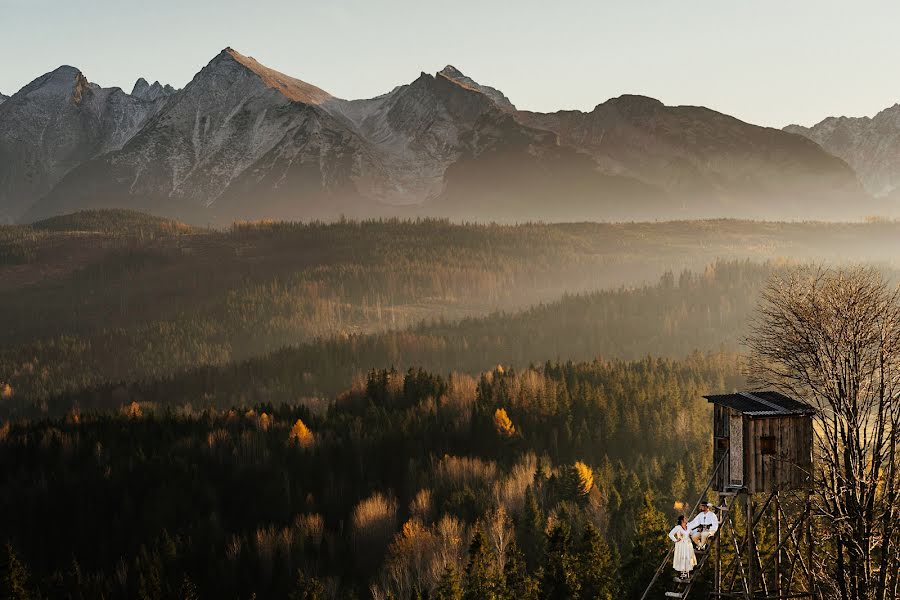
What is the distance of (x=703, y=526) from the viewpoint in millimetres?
49812

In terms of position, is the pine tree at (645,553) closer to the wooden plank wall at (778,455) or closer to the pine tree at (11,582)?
the wooden plank wall at (778,455)

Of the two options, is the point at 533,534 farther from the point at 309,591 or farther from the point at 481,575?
the point at 481,575

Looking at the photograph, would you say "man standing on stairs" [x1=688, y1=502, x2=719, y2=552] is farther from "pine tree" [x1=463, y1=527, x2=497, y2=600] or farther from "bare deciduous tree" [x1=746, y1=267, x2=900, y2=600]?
"pine tree" [x1=463, y1=527, x2=497, y2=600]

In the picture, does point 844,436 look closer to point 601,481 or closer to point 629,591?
point 629,591

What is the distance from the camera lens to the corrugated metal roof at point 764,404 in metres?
53.1

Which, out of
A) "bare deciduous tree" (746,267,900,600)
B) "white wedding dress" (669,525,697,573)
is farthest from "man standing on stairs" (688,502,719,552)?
"bare deciduous tree" (746,267,900,600)

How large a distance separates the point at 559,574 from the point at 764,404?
38.4 m

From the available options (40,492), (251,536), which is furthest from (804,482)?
(40,492)

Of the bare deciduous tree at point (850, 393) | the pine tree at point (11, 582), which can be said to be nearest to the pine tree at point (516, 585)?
the bare deciduous tree at point (850, 393)

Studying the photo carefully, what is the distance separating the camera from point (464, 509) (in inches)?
6383

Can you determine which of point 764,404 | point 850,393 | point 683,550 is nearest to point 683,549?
point 683,550

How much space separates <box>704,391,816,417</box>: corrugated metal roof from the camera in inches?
2090

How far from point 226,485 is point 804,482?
148958mm

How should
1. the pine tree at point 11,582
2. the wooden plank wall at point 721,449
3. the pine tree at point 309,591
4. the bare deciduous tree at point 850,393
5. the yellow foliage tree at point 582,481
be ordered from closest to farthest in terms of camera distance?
the wooden plank wall at point 721,449 → the bare deciduous tree at point 850,393 → the pine tree at point 11,582 → the pine tree at point 309,591 → the yellow foliage tree at point 582,481
